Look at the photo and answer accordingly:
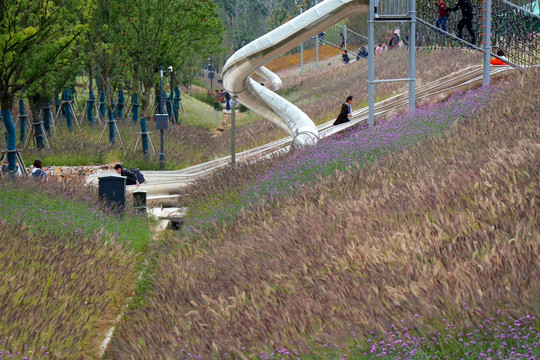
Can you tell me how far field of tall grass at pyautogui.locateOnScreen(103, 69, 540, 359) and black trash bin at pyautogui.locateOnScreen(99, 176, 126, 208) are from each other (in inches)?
135

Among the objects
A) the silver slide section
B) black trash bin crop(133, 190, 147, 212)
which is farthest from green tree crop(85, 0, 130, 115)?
black trash bin crop(133, 190, 147, 212)

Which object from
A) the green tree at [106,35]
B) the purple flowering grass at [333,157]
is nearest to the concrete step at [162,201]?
the purple flowering grass at [333,157]

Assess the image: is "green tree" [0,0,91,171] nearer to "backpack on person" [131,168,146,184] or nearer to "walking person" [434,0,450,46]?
"backpack on person" [131,168,146,184]

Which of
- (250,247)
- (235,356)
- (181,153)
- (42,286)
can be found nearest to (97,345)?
(42,286)

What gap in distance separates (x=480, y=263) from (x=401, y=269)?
0.64 m

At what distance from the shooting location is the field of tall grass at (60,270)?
20.7 feet

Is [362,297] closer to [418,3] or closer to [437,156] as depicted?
[437,156]

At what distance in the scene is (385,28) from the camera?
54781mm

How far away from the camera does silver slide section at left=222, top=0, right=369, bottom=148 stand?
15.1 meters

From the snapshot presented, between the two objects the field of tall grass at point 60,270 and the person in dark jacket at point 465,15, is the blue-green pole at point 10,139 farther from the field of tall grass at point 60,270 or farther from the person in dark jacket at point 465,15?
the person in dark jacket at point 465,15

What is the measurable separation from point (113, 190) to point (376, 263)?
9040 mm

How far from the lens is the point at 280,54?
16.2m

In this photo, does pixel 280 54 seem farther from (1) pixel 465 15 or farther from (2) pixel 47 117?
(2) pixel 47 117

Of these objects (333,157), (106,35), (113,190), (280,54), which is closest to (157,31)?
(106,35)
